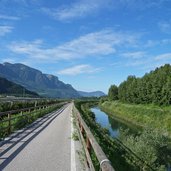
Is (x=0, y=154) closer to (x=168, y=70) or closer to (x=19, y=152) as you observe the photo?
(x=19, y=152)

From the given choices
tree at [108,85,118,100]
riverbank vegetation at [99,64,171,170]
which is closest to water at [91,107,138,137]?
riverbank vegetation at [99,64,171,170]

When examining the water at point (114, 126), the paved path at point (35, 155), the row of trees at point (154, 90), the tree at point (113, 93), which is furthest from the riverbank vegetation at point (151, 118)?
the tree at point (113, 93)

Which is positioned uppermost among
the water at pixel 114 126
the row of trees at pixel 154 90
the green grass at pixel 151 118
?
the row of trees at pixel 154 90

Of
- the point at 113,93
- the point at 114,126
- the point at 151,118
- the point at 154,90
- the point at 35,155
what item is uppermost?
the point at 113,93

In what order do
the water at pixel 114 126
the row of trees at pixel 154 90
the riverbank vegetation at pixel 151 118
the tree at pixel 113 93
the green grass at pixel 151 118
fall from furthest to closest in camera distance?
the tree at pixel 113 93, the row of trees at pixel 154 90, the green grass at pixel 151 118, the water at pixel 114 126, the riverbank vegetation at pixel 151 118

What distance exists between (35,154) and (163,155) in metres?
19.3

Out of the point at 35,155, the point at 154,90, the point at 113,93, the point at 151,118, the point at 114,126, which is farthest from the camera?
the point at 113,93

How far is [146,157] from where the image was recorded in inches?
924

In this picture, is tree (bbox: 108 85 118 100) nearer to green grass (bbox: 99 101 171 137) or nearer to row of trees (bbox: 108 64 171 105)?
row of trees (bbox: 108 64 171 105)

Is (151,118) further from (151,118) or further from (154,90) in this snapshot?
(154,90)

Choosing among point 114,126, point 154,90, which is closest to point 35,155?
point 114,126

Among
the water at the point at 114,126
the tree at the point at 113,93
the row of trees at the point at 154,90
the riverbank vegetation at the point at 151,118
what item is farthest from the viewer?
the tree at the point at 113,93

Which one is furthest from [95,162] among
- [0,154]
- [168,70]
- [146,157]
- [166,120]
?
[168,70]

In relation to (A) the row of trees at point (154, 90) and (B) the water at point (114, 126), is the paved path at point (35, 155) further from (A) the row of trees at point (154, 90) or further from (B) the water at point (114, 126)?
(A) the row of trees at point (154, 90)
